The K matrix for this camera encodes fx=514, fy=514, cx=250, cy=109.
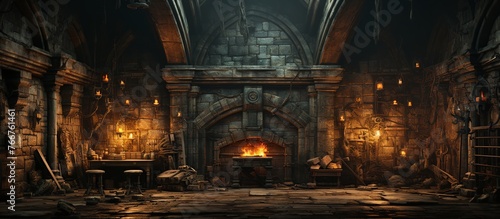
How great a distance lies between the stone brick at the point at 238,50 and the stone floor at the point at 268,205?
384cm

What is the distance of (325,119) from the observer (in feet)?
42.6

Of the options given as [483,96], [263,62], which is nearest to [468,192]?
[483,96]

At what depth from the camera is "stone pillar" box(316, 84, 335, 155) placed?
12922 mm

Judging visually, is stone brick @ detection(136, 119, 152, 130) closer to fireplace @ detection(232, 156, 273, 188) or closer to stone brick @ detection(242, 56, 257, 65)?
fireplace @ detection(232, 156, 273, 188)

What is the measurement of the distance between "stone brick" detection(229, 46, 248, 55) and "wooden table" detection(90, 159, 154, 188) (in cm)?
347

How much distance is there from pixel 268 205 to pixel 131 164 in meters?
4.46

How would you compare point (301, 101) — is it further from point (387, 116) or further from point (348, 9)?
point (348, 9)

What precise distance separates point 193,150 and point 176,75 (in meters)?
1.93

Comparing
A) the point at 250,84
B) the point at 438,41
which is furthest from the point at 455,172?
the point at 250,84

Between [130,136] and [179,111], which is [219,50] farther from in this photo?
[130,136]

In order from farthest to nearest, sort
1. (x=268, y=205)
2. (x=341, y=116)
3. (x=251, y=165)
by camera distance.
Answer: (x=341, y=116), (x=251, y=165), (x=268, y=205)

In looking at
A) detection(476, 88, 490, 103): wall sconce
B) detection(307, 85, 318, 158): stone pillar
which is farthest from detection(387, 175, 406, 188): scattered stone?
detection(476, 88, 490, 103): wall sconce

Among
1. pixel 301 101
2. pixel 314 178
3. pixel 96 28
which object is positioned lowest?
pixel 314 178

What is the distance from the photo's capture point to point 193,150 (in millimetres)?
12953
